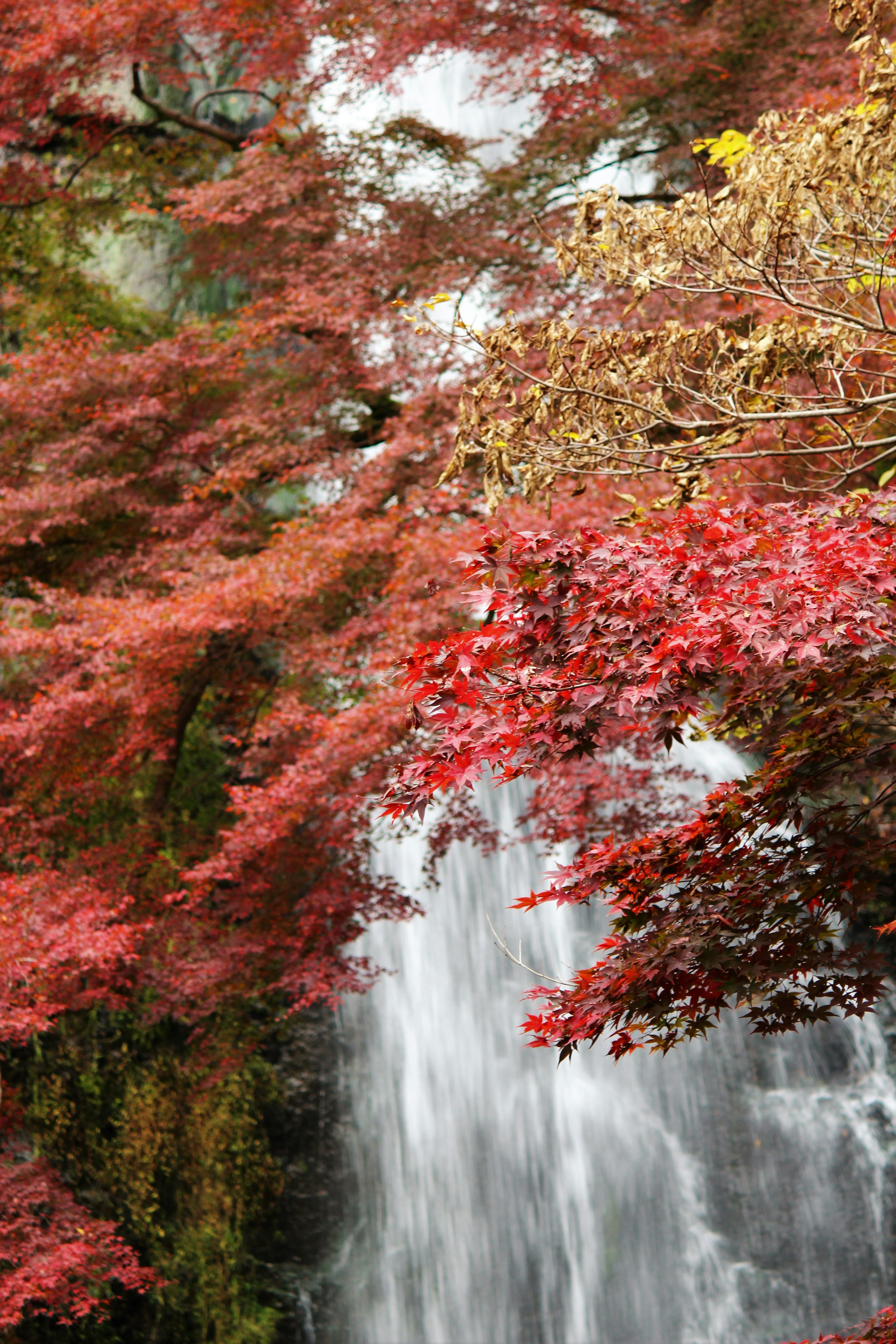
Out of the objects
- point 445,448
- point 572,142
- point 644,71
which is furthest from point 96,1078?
point 644,71

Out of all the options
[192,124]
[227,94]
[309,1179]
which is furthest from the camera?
[227,94]

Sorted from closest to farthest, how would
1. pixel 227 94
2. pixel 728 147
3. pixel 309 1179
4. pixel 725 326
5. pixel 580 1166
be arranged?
1. pixel 725 326
2. pixel 728 147
3. pixel 580 1166
4. pixel 309 1179
5. pixel 227 94

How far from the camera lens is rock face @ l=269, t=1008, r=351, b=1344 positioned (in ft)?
37.6

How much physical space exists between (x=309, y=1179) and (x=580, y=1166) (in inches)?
117

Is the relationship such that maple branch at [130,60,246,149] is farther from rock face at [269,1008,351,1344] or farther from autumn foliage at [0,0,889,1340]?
rock face at [269,1008,351,1344]

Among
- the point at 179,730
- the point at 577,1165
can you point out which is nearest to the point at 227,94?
the point at 179,730

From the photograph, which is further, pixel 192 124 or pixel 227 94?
pixel 227 94

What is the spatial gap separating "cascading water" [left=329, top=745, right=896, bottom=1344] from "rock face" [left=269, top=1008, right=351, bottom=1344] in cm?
20

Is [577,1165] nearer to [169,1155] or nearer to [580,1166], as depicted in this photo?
[580,1166]

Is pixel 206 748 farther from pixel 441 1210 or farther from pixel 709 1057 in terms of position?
pixel 709 1057

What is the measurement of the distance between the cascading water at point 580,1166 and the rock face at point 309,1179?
0.20 meters

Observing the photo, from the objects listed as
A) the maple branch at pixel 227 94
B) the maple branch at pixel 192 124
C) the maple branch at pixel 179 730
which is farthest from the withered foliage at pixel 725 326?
the maple branch at pixel 192 124

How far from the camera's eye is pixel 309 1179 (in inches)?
475

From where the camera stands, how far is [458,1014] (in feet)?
39.9
